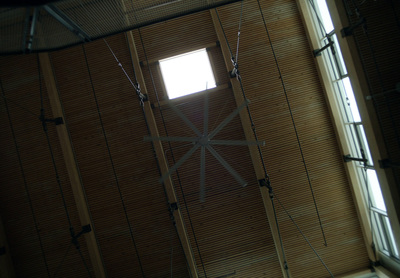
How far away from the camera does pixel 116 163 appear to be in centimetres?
898

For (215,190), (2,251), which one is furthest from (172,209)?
(2,251)

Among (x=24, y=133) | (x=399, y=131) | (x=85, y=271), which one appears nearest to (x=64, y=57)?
(x=24, y=133)

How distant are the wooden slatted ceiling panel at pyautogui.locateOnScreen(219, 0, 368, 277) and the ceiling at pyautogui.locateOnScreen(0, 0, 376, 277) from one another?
0.03m

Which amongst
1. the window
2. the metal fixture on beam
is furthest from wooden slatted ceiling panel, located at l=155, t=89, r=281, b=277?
the metal fixture on beam

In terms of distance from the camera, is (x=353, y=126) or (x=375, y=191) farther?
(x=353, y=126)

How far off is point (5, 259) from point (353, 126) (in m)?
11.1

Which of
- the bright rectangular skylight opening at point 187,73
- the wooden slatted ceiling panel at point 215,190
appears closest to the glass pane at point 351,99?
the wooden slatted ceiling panel at point 215,190

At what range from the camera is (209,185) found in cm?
899

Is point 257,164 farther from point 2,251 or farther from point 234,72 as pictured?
point 2,251

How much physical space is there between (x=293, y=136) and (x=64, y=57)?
7.65 metres

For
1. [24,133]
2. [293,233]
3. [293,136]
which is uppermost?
[24,133]

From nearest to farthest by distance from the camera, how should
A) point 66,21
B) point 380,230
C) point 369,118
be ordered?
point 66,21 → point 369,118 → point 380,230

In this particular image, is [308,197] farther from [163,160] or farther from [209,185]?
[163,160]

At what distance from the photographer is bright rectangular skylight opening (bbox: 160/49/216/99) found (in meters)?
9.09
